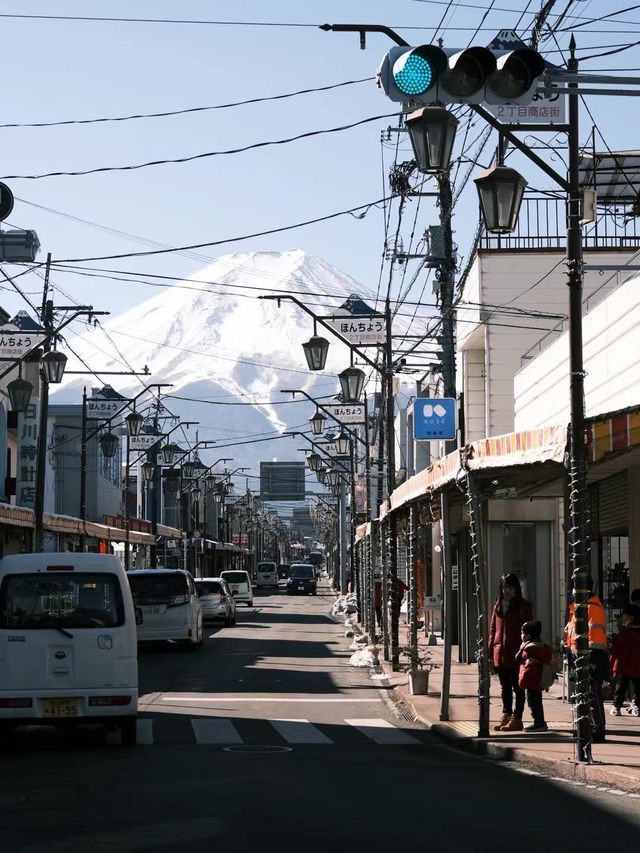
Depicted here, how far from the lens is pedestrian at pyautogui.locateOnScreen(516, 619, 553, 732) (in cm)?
1543

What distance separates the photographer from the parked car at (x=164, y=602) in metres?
31.4

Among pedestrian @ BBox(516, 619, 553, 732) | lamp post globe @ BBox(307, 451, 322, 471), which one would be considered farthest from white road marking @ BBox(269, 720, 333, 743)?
lamp post globe @ BBox(307, 451, 322, 471)

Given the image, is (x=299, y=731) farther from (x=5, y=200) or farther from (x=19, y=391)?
(x=19, y=391)

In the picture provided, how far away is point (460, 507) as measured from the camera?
94.6 feet

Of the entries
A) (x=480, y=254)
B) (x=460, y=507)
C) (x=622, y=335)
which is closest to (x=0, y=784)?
(x=622, y=335)

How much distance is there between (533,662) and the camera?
1544 centimetres

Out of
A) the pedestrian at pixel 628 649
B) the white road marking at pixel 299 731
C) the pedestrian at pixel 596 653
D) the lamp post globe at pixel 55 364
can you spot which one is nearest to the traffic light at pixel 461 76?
the pedestrian at pixel 596 653

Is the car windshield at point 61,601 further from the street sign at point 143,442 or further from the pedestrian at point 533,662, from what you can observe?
the street sign at point 143,442

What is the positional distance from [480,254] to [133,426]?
15.2 metres

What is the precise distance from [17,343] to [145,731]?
51.2 ft

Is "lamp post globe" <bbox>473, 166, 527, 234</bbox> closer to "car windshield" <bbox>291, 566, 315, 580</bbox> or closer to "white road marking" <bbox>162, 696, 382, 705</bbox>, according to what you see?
"white road marking" <bbox>162, 696, 382, 705</bbox>

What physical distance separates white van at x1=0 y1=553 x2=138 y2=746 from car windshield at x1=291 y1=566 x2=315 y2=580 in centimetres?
8720

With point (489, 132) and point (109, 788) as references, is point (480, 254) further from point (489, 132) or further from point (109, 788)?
point (109, 788)

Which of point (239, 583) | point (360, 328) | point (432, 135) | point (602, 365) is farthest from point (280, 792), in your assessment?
point (239, 583)
